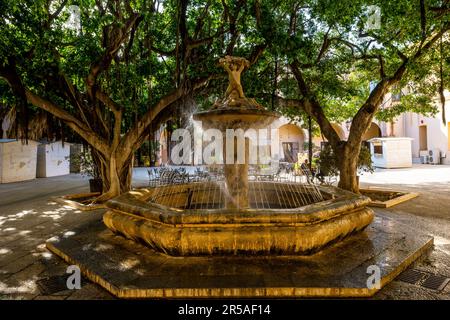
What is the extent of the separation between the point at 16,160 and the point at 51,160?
9.98ft

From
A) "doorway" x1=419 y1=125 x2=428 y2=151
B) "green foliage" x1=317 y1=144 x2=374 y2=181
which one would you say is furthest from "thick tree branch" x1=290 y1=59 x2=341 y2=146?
"doorway" x1=419 y1=125 x2=428 y2=151

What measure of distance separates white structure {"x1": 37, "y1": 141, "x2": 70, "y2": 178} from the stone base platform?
16321 millimetres

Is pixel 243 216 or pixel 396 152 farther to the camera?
pixel 396 152

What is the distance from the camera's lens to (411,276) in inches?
125

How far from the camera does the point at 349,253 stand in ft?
11.7

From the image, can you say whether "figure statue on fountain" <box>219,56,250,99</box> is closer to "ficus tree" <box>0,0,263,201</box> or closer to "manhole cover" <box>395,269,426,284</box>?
"ficus tree" <box>0,0,263,201</box>

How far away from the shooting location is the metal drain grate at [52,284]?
9.70 feet

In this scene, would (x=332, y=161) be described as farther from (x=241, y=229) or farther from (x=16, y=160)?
(x=16, y=160)

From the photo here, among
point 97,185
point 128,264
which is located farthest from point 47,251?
point 97,185

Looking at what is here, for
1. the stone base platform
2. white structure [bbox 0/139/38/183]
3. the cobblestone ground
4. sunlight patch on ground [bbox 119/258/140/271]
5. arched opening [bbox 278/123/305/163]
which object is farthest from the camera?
arched opening [bbox 278/123/305/163]

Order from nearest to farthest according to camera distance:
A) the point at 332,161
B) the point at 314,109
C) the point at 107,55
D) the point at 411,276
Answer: the point at 411,276
the point at 107,55
the point at 314,109
the point at 332,161

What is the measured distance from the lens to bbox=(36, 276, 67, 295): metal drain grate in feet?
9.70

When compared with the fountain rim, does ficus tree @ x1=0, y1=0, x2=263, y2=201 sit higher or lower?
higher

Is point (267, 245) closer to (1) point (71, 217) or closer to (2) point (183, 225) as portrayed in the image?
(2) point (183, 225)
